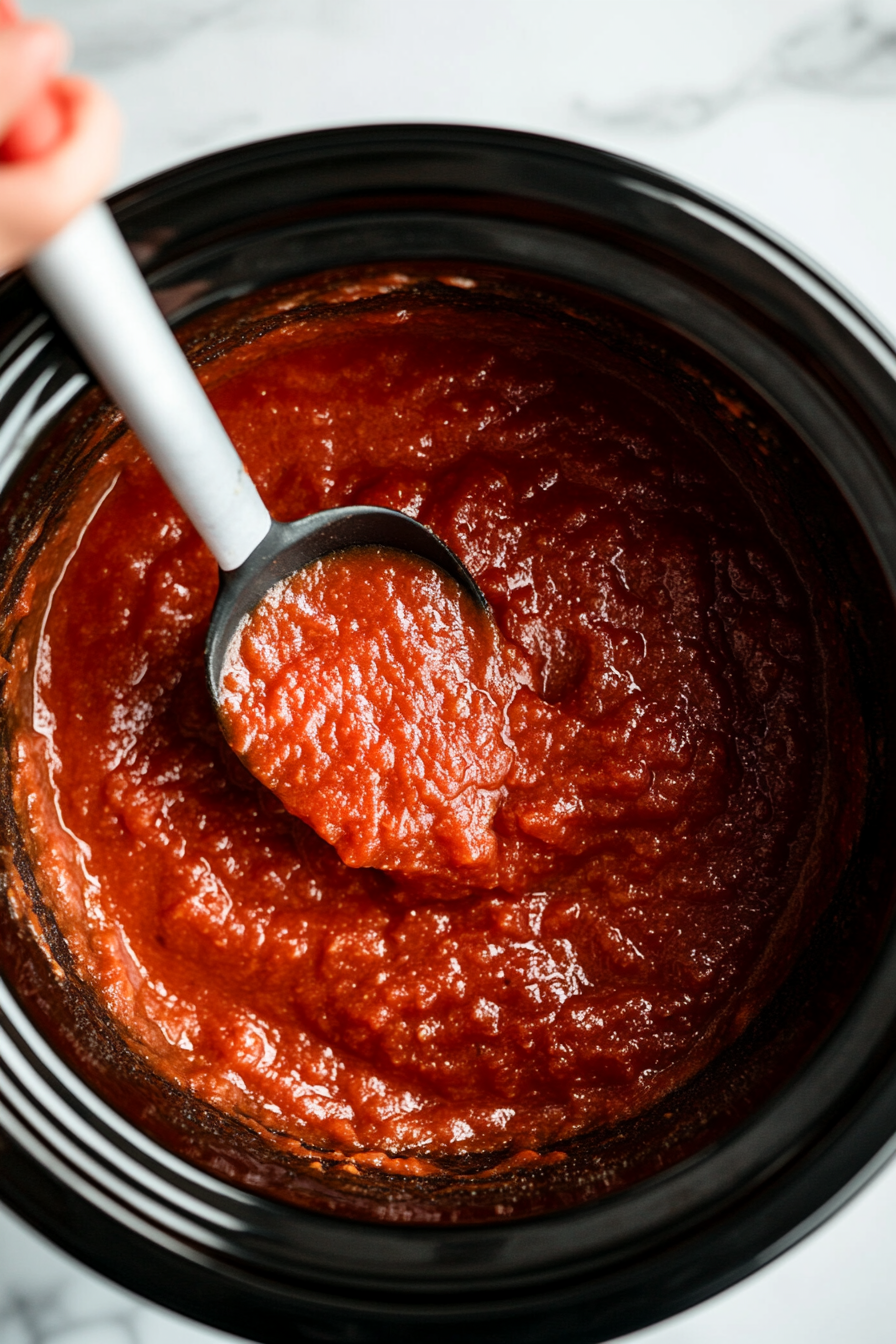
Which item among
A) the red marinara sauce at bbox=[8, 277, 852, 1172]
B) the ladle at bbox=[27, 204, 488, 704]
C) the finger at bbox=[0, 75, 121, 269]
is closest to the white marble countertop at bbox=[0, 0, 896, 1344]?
the red marinara sauce at bbox=[8, 277, 852, 1172]

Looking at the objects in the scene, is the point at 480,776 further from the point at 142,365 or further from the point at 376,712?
the point at 142,365

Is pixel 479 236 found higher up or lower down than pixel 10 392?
higher up

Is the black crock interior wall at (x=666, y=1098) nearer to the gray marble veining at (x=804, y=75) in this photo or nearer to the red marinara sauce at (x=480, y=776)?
the red marinara sauce at (x=480, y=776)

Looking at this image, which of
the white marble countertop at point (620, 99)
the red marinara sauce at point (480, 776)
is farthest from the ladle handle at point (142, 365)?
the white marble countertop at point (620, 99)

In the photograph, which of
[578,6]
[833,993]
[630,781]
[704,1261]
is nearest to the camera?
[704,1261]

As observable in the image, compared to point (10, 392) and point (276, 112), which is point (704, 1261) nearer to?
point (10, 392)

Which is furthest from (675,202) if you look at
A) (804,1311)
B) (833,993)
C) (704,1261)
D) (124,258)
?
(804,1311)

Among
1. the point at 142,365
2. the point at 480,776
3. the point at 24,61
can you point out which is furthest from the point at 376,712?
the point at 24,61

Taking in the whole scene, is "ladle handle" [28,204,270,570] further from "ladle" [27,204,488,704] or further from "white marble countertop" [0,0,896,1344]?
"white marble countertop" [0,0,896,1344]
